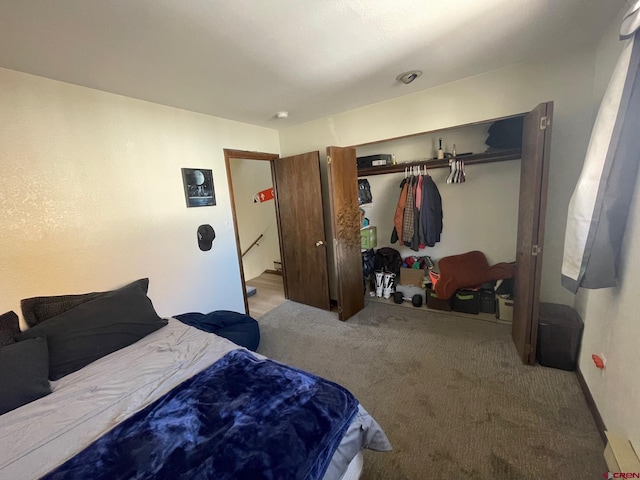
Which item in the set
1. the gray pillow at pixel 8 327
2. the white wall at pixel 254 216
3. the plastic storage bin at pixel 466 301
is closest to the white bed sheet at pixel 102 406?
the gray pillow at pixel 8 327

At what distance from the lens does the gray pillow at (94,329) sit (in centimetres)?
156

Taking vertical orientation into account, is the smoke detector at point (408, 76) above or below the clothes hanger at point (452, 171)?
above

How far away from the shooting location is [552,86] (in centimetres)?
209

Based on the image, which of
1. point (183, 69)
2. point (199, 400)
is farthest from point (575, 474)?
point (183, 69)

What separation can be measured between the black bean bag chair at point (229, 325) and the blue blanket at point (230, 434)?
1.04 metres

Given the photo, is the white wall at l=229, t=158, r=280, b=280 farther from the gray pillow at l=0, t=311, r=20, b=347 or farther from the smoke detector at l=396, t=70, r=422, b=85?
the gray pillow at l=0, t=311, r=20, b=347

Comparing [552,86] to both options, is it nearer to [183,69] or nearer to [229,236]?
[183,69]

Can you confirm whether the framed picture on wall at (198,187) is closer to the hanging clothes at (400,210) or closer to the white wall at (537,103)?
the white wall at (537,103)

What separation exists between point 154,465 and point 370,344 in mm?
1944

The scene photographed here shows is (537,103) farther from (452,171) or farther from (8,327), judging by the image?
(8,327)

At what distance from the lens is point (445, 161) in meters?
2.88

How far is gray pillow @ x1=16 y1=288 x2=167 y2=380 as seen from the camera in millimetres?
1557

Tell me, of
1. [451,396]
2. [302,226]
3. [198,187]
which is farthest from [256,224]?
[451,396]

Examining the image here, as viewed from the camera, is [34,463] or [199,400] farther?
[199,400]
